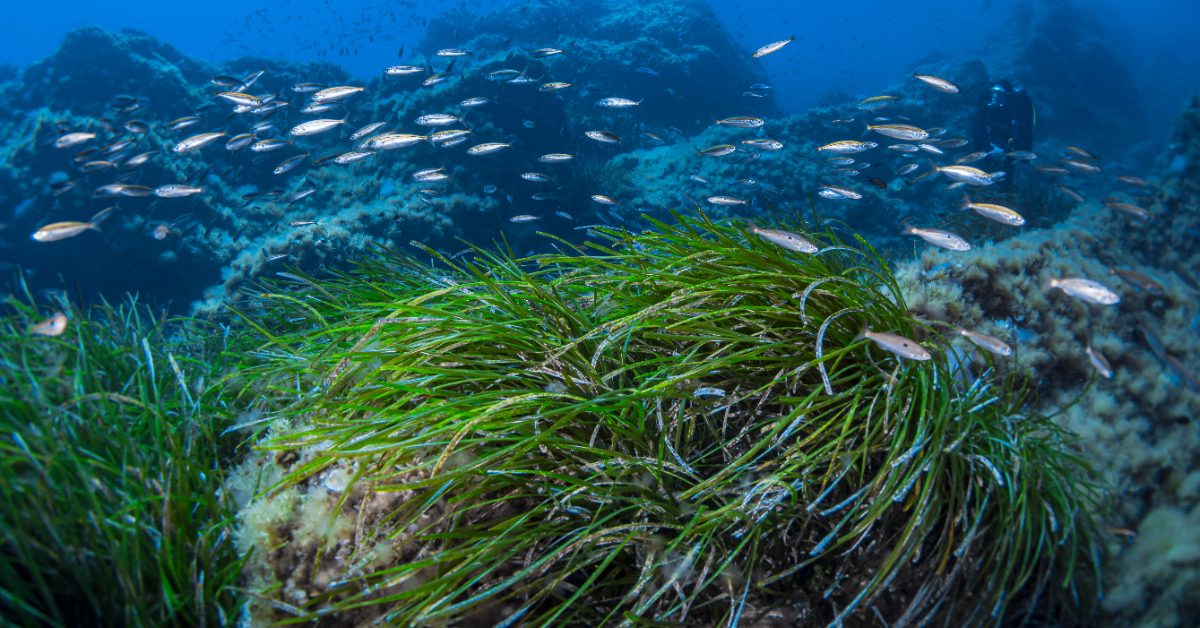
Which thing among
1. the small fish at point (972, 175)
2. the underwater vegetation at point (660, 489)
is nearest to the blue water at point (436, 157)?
the small fish at point (972, 175)

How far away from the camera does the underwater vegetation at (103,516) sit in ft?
5.39

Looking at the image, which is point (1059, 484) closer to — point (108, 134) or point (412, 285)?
point (412, 285)

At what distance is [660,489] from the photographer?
6.86 feet

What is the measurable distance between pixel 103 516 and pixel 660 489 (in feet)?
6.55

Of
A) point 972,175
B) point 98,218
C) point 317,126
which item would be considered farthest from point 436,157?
point 972,175

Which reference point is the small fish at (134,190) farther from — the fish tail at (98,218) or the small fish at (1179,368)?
the small fish at (1179,368)

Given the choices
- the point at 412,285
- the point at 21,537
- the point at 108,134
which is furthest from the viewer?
the point at 108,134

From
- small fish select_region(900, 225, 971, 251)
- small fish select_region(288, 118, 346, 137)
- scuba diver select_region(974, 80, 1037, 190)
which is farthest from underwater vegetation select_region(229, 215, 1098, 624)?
scuba diver select_region(974, 80, 1037, 190)

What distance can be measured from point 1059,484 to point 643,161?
61.9 ft

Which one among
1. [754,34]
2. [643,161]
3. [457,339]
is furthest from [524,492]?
[754,34]

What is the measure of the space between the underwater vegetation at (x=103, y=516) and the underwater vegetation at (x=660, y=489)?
0.18 m

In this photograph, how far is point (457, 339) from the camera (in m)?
2.53

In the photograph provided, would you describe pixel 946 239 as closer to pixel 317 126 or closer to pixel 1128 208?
pixel 1128 208

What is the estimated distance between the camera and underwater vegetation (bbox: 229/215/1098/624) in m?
1.83
